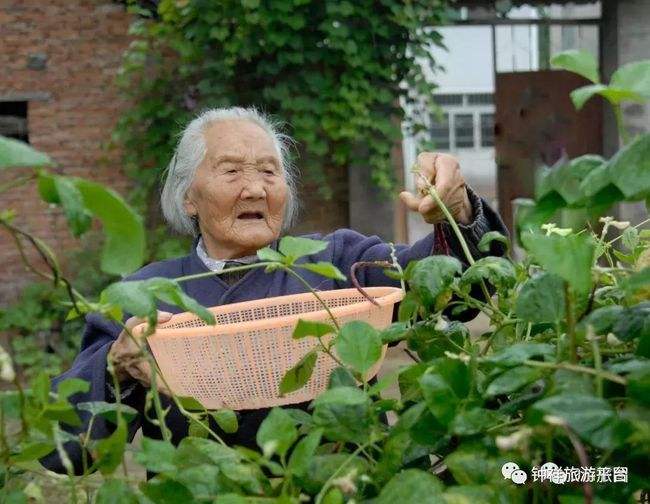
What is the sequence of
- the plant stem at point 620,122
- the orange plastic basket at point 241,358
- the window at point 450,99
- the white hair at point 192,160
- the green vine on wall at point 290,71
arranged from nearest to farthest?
the plant stem at point 620,122
the orange plastic basket at point 241,358
the white hair at point 192,160
the green vine on wall at point 290,71
the window at point 450,99

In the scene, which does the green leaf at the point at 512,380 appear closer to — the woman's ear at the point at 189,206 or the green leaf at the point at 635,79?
the green leaf at the point at 635,79

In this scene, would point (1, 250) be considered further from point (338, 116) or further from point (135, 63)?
point (338, 116)

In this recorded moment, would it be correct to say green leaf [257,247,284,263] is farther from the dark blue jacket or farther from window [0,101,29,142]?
window [0,101,29,142]

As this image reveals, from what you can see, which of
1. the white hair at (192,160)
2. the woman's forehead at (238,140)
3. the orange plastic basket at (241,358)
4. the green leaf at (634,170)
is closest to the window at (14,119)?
the white hair at (192,160)

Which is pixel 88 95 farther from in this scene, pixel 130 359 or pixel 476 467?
pixel 476 467

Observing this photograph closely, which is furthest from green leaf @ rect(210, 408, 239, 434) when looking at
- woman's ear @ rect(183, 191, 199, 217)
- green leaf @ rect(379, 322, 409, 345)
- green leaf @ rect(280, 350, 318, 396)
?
woman's ear @ rect(183, 191, 199, 217)

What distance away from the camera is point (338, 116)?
6.41 metres

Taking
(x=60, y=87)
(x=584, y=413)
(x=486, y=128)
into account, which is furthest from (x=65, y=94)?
(x=486, y=128)

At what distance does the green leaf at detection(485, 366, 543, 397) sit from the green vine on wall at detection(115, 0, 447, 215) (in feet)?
18.1

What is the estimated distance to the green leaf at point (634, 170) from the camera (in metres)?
0.66

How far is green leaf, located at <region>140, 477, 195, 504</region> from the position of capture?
80cm

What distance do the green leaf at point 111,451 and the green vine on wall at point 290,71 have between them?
5.44m

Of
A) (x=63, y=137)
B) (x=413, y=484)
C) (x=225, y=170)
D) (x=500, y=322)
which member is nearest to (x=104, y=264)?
(x=413, y=484)

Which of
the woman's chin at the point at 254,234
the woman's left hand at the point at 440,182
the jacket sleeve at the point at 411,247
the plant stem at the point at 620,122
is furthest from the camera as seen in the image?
the woman's chin at the point at 254,234
